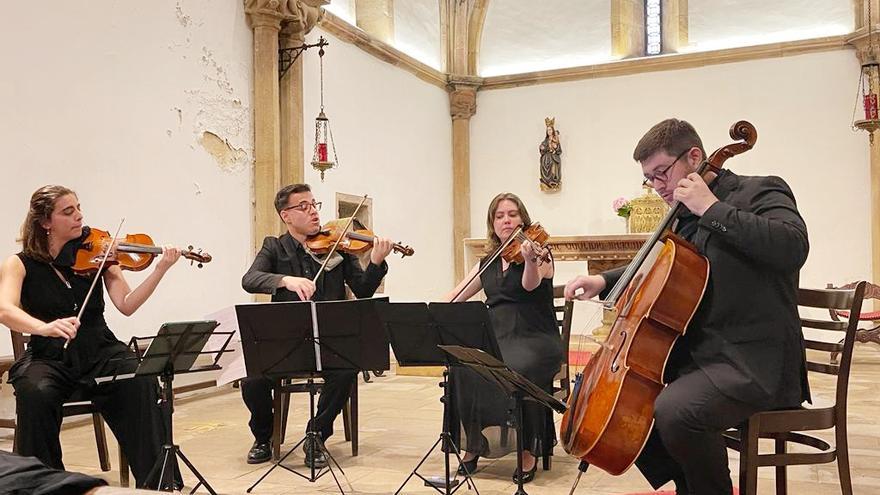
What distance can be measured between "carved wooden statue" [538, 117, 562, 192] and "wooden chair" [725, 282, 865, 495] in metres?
8.87

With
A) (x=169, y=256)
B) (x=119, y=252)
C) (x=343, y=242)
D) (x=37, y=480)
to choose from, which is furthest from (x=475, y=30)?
(x=37, y=480)

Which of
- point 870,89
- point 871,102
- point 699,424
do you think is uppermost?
point 870,89

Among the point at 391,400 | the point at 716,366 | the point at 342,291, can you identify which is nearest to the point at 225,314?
the point at 342,291

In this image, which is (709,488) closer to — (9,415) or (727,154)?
(727,154)

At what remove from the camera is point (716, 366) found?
2578 millimetres

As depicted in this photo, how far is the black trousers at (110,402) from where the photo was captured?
3.38 m

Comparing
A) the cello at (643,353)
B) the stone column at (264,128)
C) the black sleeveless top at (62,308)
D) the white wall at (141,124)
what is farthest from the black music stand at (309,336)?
the stone column at (264,128)

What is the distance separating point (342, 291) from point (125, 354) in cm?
135

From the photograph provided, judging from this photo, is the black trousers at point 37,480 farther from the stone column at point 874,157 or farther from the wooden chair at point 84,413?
the stone column at point 874,157

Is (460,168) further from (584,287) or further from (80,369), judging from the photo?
(584,287)

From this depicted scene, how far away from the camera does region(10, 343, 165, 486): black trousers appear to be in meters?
3.38

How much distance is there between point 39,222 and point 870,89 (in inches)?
328

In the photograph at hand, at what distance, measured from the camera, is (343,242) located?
4.68 metres

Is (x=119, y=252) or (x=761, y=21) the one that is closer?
(x=119, y=252)
